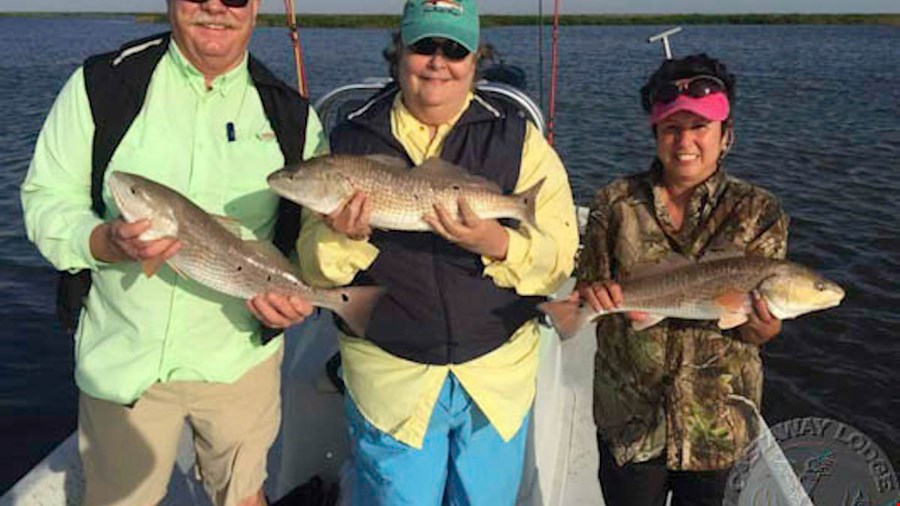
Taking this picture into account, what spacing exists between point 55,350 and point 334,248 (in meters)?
8.45

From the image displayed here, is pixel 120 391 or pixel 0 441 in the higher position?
pixel 120 391

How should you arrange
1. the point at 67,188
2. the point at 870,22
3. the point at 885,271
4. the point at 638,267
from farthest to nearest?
the point at 870,22
the point at 885,271
the point at 638,267
the point at 67,188

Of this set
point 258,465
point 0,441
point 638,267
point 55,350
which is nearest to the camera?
point 638,267

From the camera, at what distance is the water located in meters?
8.60

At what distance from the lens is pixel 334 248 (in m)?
2.97

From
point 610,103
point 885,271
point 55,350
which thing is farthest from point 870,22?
point 55,350

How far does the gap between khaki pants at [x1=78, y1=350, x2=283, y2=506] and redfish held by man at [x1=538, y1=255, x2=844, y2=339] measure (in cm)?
143

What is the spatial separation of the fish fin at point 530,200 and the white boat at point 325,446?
1695mm

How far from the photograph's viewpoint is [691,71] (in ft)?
10.1

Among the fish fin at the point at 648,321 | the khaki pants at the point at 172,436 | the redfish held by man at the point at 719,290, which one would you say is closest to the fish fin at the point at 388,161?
the redfish held by man at the point at 719,290

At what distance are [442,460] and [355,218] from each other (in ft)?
3.64

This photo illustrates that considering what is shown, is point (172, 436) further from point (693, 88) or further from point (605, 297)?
point (693, 88)

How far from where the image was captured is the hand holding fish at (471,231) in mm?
2875

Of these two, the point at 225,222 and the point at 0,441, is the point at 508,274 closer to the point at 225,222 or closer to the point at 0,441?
the point at 225,222
